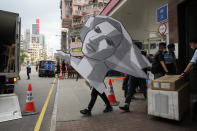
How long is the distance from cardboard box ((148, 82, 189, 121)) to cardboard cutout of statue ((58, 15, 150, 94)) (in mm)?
672

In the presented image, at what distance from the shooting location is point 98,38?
4250mm

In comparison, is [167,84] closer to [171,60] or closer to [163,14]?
[171,60]

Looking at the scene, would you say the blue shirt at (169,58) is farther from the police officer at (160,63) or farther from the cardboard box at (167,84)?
the cardboard box at (167,84)

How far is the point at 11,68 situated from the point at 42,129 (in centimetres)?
376

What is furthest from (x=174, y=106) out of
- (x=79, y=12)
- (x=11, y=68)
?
(x=79, y=12)

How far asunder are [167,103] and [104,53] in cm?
186

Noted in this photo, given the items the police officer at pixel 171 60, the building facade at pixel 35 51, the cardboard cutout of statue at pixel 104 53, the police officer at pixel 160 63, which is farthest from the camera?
the building facade at pixel 35 51

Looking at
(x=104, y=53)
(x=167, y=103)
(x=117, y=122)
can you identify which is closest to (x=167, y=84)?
(x=167, y=103)

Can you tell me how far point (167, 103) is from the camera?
12.4ft

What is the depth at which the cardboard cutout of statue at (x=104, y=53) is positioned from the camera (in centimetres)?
401

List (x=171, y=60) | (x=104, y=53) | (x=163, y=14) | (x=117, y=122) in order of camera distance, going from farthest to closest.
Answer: (x=163, y=14) → (x=171, y=60) → (x=104, y=53) → (x=117, y=122)

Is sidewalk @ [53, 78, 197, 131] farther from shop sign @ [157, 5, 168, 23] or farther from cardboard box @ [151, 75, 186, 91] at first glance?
shop sign @ [157, 5, 168, 23]

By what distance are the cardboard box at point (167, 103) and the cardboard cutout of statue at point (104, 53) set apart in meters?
0.67

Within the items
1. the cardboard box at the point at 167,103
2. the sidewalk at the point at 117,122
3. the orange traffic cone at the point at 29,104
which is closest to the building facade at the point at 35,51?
the orange traffic cone at the point at 29,104
